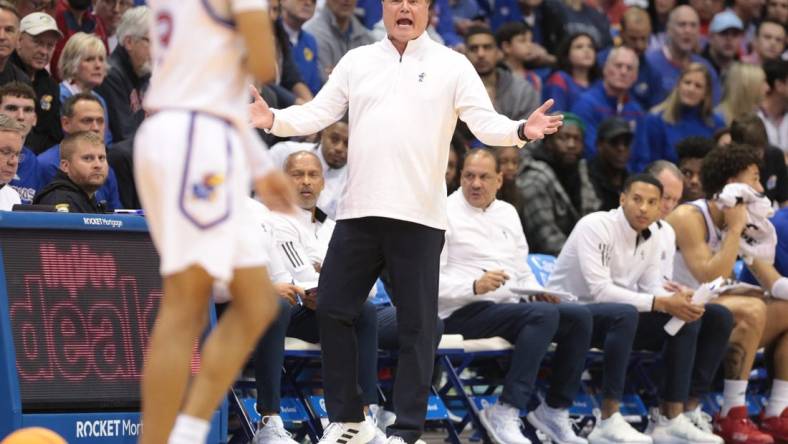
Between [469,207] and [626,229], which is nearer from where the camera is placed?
[469,207]

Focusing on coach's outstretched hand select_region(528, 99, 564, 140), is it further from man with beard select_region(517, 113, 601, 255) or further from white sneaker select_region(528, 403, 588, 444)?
man with beard select_region(517, 113, 601, 255)

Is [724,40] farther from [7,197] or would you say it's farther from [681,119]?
[7,197]

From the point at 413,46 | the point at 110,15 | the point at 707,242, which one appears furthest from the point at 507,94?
the point at 413,46

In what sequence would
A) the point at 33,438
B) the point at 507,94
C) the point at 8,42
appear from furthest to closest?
the point at 507,94 < the point at 8,42 < the point at 33,438

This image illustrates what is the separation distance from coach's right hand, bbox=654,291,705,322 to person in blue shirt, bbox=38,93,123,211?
3.61 meters

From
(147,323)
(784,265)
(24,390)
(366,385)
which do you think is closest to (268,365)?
(366,385)

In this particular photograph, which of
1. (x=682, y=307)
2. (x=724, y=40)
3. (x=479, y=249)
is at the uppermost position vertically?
(x=724, y=40)

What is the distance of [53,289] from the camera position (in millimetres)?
6598

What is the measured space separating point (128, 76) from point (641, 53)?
240 inches

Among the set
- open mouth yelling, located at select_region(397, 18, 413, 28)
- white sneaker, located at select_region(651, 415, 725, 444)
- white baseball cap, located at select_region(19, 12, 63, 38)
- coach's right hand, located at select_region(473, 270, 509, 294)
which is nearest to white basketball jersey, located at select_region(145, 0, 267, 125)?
open mouth yelling, located at select_region(397, 18, 413, 28)

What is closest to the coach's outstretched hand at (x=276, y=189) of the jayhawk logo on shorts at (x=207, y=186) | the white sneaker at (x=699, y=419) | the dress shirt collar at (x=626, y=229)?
the jayhawk logo on shorts at (x=207, y=186)

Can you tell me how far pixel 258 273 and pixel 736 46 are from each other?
11387 mm

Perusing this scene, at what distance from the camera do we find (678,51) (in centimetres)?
1455

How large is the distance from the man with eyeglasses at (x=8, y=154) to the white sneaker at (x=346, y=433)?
2.14 m
